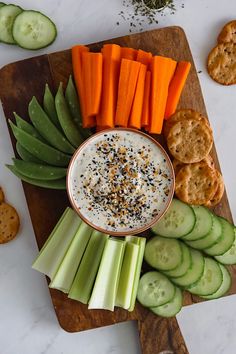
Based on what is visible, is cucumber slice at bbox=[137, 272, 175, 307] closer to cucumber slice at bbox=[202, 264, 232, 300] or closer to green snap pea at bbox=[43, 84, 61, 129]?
cucumber slice at bbox=[202, 264, 232, 300]

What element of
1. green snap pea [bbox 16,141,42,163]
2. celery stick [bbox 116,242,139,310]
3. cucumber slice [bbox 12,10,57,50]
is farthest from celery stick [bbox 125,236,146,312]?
cucumber slice [bbox 12,10,57,50]

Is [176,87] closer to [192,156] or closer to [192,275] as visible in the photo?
[192,156]

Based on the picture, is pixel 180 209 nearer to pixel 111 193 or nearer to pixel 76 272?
pixel 111 193

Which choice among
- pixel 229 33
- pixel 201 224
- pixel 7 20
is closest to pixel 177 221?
pixel 201 224

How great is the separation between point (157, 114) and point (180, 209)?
18.3 inches

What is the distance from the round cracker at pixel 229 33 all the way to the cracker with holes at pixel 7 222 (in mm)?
1377

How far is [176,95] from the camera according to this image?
99.0 inches

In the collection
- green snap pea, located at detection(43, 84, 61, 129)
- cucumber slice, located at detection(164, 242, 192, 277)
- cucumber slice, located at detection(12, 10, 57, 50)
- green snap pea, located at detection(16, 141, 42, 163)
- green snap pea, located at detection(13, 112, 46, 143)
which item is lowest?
cucumber slice, located at detection(164, 242, 192, 277)

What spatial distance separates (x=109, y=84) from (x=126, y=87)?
0.08 meters

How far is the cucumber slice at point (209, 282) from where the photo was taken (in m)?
2.54

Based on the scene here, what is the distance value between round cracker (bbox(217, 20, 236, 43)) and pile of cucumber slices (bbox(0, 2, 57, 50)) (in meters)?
0.86

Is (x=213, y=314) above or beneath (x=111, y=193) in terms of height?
beneath

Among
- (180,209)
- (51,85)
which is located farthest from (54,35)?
(180,209)

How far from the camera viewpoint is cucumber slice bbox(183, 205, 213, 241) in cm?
250
